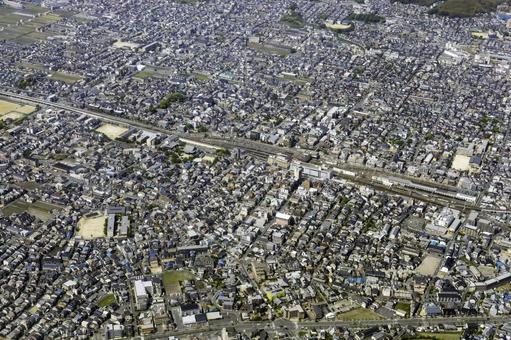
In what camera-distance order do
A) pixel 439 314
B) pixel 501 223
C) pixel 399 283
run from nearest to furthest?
pixel 439 314, pixel 399 283, pixel 501 223

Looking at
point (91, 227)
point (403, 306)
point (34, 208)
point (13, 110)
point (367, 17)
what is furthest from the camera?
point (367, 17)

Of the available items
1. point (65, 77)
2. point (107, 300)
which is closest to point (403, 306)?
point (107, 300)

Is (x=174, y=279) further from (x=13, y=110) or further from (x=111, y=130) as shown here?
(x=13, y=110)

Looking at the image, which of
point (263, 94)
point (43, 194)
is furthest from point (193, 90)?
point (43, 194)

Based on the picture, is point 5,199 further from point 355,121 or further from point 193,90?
point 355,121

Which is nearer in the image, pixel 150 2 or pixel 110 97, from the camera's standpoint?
pixel 110 97


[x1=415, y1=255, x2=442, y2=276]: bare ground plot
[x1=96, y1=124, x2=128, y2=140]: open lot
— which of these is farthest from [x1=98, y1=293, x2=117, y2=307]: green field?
[x1=96, y1=124, x2=128, y2=140]: open lot
